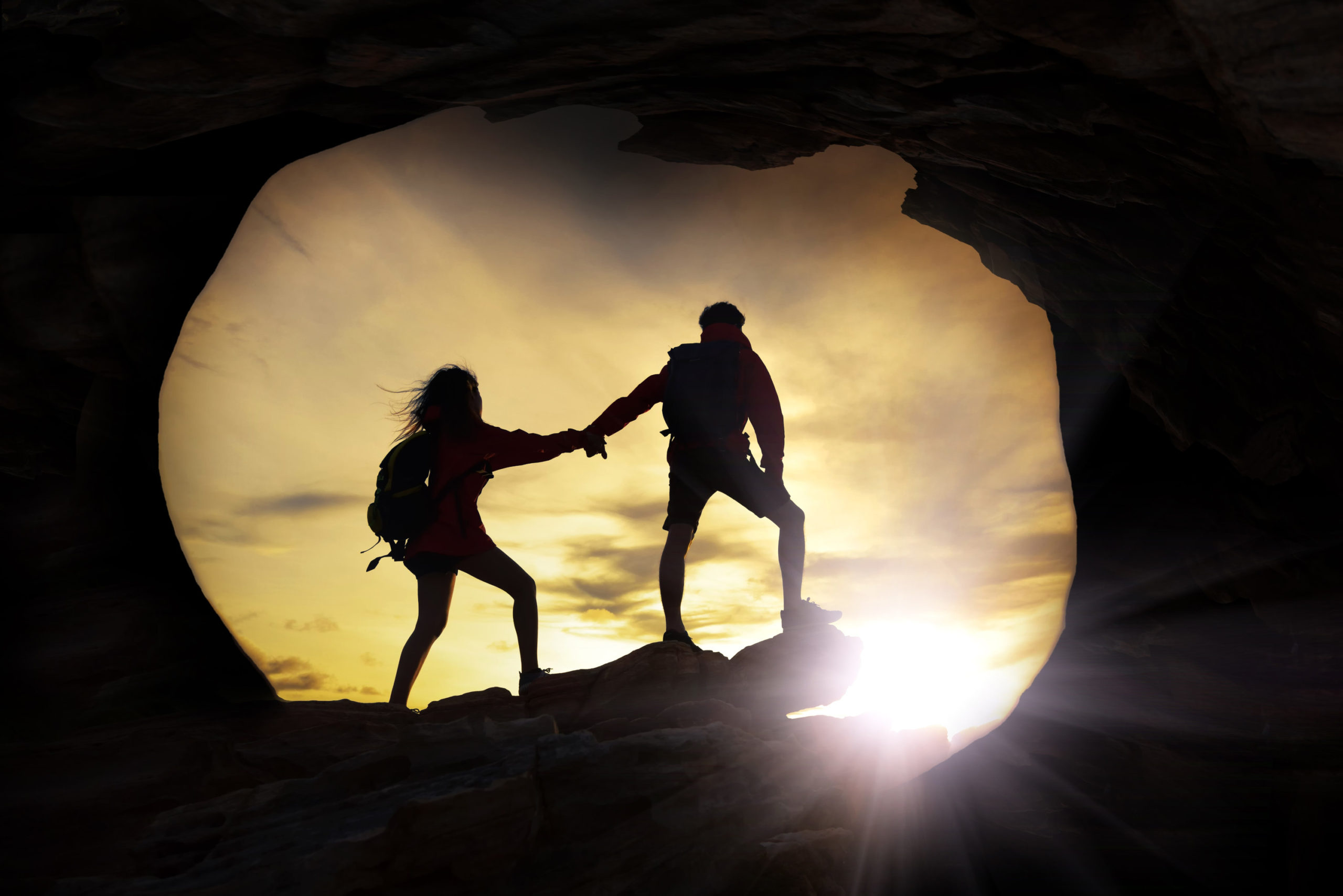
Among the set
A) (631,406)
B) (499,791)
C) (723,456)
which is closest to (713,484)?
(723,456)

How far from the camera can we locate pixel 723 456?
6695 millimetres

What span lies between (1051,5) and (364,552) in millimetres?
7103

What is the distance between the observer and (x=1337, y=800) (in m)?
7.82

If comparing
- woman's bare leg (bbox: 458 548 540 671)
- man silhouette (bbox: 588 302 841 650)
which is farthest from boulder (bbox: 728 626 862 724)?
woman's bare leg (bbox: 458 548 540 671)

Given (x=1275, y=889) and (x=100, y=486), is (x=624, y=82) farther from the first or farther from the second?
(x=1275, y=889)

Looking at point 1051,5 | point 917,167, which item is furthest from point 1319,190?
point 917,167

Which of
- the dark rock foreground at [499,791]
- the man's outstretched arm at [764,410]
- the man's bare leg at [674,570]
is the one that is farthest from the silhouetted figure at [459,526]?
the man's outstretched arm at [764,410]

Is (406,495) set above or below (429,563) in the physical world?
above

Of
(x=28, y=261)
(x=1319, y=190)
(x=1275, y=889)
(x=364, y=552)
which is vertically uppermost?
(x=28, y=261)

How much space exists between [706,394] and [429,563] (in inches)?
126

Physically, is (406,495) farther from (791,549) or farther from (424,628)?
(791,549)

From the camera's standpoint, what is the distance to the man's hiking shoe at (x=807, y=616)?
6922 mm

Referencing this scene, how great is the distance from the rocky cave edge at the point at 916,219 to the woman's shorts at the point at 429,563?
1.38 meters

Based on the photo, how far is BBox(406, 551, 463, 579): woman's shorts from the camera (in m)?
6.48
